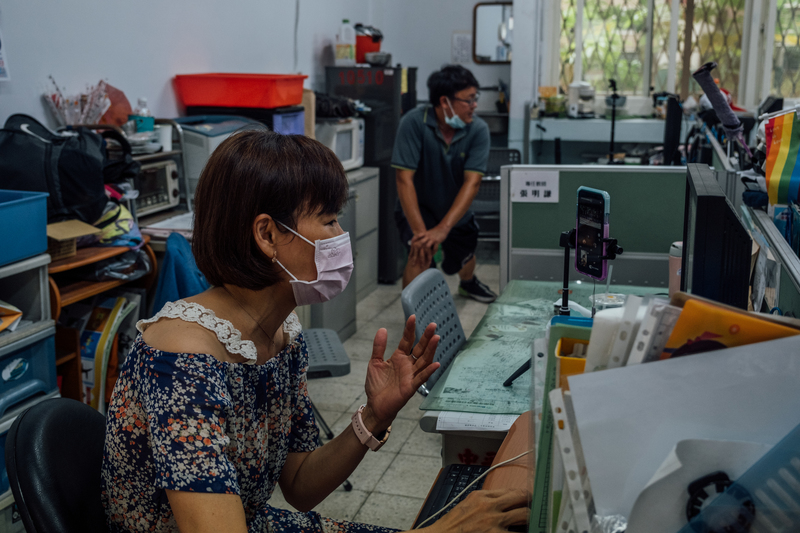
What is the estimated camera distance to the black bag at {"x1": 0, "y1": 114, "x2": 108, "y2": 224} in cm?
224

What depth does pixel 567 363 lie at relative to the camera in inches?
26.7

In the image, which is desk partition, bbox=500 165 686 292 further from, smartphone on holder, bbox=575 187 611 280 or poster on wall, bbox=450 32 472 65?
poster on wall, bbox=450 32 472 65

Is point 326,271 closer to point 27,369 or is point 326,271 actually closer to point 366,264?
point 27,369

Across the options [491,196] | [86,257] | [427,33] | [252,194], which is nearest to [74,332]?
[86,257]

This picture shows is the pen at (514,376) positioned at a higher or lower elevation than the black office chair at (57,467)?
lower

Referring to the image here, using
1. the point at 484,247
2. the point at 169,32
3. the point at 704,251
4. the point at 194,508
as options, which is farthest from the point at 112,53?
the point at 484,247

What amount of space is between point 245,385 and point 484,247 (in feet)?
16.6

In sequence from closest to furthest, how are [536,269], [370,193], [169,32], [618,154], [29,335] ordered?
[29,335] → [536,269] → [169,32] → [370,193] → [618,154]

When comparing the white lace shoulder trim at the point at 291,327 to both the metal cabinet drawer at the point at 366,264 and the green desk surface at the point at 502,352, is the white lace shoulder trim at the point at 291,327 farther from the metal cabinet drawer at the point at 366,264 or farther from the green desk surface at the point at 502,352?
the metal cabinet drawer at the point at 366,264

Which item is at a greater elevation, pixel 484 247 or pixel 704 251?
pixel 704 251

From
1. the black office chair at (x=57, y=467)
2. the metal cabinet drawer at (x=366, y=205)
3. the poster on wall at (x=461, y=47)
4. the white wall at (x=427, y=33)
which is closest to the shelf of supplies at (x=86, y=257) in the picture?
the black office chair at (x=57, y=467)

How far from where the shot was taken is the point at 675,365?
0.62m

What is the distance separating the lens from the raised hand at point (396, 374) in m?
1.24

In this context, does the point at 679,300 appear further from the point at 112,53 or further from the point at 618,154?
the point at 618,154
